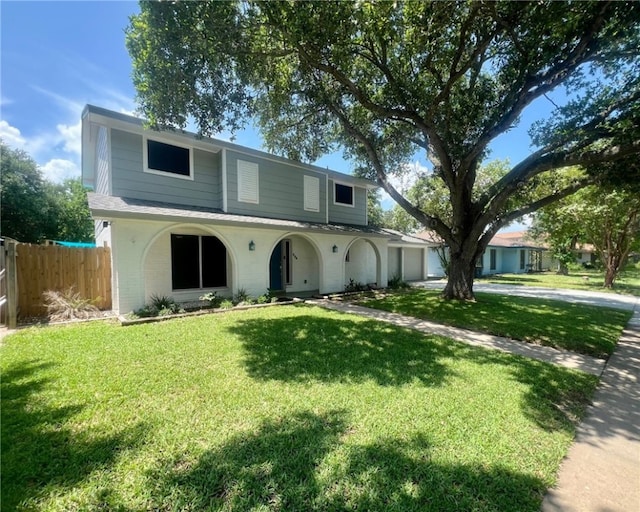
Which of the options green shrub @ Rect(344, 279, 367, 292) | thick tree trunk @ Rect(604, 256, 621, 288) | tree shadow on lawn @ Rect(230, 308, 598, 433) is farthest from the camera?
thick tree trunk @ Rect(604, 256, 621, 288)

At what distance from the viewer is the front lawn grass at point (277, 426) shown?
Result: 2277 millimetres

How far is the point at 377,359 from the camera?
5.16 meters

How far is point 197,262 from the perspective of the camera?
10.3m

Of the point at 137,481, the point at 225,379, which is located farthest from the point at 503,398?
the point at 137,481

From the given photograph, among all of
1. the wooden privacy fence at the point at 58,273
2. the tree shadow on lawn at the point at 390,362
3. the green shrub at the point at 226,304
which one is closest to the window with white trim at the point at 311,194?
the green shrub at the point at 226,304

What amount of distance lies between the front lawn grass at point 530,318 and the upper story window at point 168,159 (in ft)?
26.1

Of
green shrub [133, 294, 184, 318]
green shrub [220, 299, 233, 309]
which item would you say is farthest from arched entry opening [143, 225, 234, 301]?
green shrub [220, 299, 233, 309]

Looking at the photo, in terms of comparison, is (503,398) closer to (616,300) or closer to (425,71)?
(425,71)

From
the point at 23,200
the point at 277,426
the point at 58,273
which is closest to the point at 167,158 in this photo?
the point at 58,273

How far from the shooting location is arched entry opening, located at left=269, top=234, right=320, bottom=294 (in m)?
12.8

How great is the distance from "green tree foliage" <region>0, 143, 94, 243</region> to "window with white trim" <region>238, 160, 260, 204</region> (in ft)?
62.0

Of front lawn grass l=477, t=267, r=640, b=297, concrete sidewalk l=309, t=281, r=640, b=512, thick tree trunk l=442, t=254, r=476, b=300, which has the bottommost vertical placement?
front lawn grass l=477, t=267, r=640, b=297

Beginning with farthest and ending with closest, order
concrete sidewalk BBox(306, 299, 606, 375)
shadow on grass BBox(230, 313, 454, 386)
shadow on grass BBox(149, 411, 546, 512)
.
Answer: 1. concrete sidewalk BBox(306, 299, 606, 375)
2. shadow on grass BBox(230, 313, 454, 386)
3. shadow on grass BBox(149, 411, 546, 512)

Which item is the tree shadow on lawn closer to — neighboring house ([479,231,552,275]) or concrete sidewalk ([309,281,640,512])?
concrete sidewalk ([309,281,640,512])
